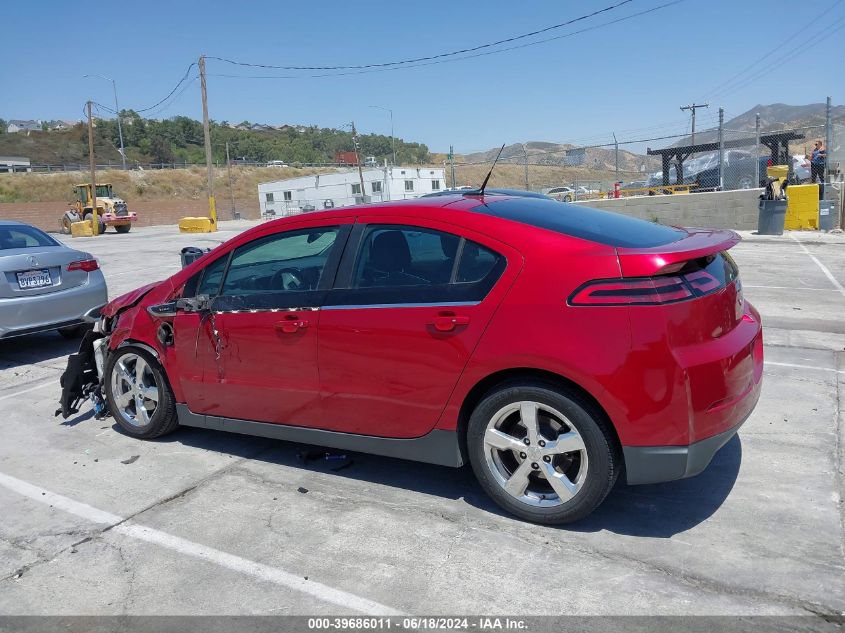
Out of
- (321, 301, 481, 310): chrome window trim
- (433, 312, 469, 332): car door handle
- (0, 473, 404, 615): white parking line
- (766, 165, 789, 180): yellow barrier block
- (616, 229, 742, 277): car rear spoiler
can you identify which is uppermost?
(766, 165, 789, 180): yellow barrier block

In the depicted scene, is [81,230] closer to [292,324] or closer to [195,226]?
[195,226]

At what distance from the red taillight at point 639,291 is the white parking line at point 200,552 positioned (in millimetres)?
1640

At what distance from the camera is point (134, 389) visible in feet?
17.0

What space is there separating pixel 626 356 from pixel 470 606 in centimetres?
129

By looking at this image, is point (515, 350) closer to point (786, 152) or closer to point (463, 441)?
point (463, 441)

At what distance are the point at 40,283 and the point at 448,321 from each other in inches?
229

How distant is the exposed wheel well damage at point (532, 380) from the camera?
11.0 feet

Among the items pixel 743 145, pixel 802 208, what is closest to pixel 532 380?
pixel 802 208

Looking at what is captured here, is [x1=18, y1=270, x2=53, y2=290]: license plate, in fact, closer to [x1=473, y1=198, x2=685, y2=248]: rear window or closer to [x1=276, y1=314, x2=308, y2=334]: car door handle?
[x1=276, y1=314, x2=308, y2=334]: car door handle

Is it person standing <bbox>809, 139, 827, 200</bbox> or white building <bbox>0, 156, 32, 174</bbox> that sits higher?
white building <bbox>0, 156, 32, 174</bbox>

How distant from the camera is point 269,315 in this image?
4.28m

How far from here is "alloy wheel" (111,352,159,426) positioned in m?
5.09

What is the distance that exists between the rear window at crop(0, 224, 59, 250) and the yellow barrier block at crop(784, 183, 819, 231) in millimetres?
15844

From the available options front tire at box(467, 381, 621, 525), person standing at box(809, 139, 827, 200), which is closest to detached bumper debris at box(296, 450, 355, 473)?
front tire at box(467, 381, 621, 525)
